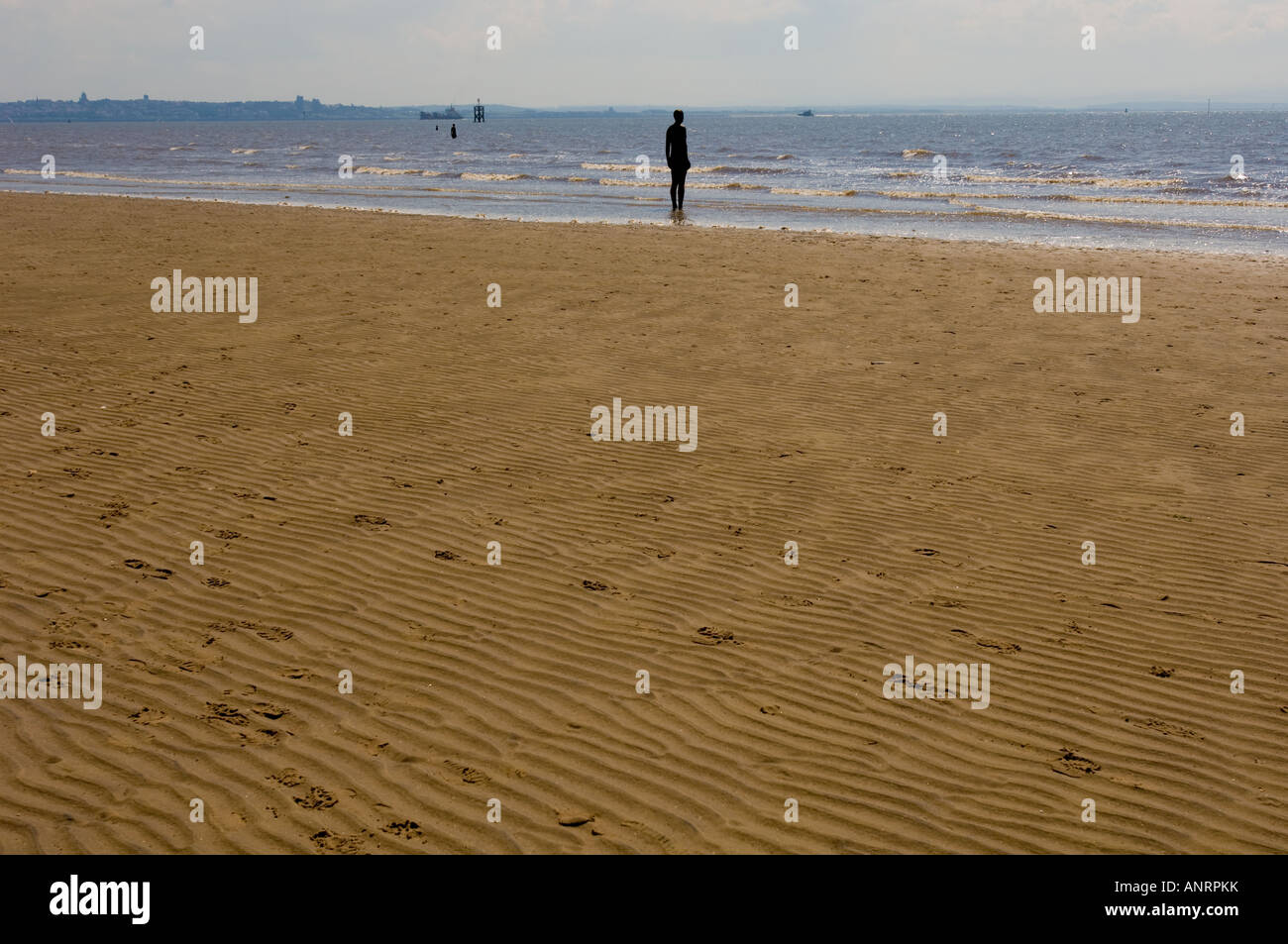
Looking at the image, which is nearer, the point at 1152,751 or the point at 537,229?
A: the point at 1152,751

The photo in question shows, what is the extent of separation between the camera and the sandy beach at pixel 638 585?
4.23 meters

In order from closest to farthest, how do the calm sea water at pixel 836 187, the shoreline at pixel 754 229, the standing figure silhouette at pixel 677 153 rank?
the shoreline at pixel 754 229 → the standing figure silhouette at pixel 677 153 → the calm sea water at pixel 836 187

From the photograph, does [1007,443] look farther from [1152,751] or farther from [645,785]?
[645,785]

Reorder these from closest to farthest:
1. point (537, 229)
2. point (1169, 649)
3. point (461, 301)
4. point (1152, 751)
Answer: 1. point (1152, 751)
2. point (1169, 649)
3. point (461, 301)
4. point (537, 229)

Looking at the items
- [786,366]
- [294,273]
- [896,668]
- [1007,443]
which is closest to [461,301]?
[294,273]

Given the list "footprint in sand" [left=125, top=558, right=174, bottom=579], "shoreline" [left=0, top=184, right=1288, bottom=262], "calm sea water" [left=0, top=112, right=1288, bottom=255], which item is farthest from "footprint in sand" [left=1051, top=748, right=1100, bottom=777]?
"calm sea water" [left=0, top=112, right=1288, bottom=255]

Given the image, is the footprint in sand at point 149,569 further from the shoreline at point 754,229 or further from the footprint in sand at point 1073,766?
the shoreline at point 754,229

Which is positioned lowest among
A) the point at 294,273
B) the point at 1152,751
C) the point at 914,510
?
the point at 1152,751

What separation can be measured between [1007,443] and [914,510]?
1.76m

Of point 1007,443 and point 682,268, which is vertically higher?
point 682,268

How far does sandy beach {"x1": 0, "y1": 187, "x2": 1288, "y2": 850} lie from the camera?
423 centimetres

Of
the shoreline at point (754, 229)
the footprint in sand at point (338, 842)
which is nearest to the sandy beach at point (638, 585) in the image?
the footprint in sand at point (338, 842)

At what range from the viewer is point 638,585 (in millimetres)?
6152

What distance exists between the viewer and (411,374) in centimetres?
1042
